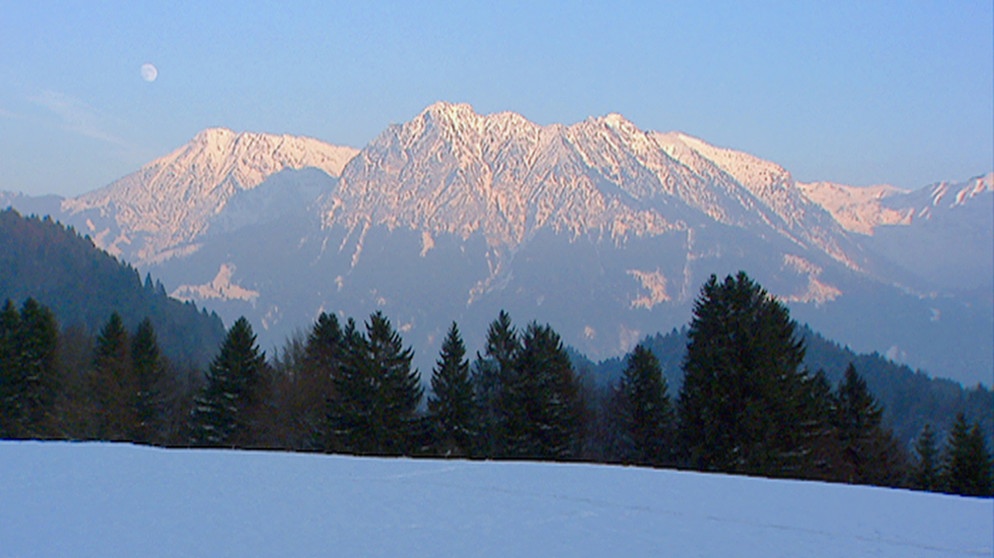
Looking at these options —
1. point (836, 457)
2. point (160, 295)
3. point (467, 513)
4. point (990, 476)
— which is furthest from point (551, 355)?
point (160, 295)

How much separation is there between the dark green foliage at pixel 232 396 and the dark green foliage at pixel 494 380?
431 inches

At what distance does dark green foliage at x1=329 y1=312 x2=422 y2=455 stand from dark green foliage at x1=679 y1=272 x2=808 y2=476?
40.1 feet

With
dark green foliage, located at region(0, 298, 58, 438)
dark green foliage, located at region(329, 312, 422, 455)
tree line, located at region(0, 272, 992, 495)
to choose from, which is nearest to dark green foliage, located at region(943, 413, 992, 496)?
tree line, located at region(0, 272, 992, 495)

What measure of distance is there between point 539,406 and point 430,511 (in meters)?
27.2

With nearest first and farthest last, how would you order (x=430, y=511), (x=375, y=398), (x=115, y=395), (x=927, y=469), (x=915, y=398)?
(x=430, y=511), (x=375, y=398), (x=927, y=469), (x=115, y=395), (x=915, y=398)

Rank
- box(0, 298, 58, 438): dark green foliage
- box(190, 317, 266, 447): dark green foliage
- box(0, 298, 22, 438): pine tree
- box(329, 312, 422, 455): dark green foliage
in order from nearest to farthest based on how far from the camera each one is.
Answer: box(329, 312, 422, 455): dark green foliage
box(190, 317, 266, 447): dark green foliage
box(0, 298, 22, 438): pine tree
box(0, 298, 58, 438): dark green foliage

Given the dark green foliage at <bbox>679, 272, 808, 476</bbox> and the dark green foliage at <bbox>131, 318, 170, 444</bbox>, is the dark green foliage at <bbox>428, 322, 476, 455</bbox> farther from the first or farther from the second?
the dark green foliage at <bbox>131, 318, 170, 444</bbox>

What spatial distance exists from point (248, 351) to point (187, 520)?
3302cm

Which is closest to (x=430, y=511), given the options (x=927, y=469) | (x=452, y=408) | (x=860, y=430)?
(x=452, y=408)

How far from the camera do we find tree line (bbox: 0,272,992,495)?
33.7m

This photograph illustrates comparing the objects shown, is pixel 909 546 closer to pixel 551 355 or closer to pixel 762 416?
pixel 762 416

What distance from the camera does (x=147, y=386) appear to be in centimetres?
4503

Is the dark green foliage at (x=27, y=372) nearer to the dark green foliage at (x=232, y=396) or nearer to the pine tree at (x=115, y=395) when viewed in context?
the pine tree at (x=115, y=395)

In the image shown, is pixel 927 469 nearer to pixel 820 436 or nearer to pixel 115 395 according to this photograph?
pixel 820 436
